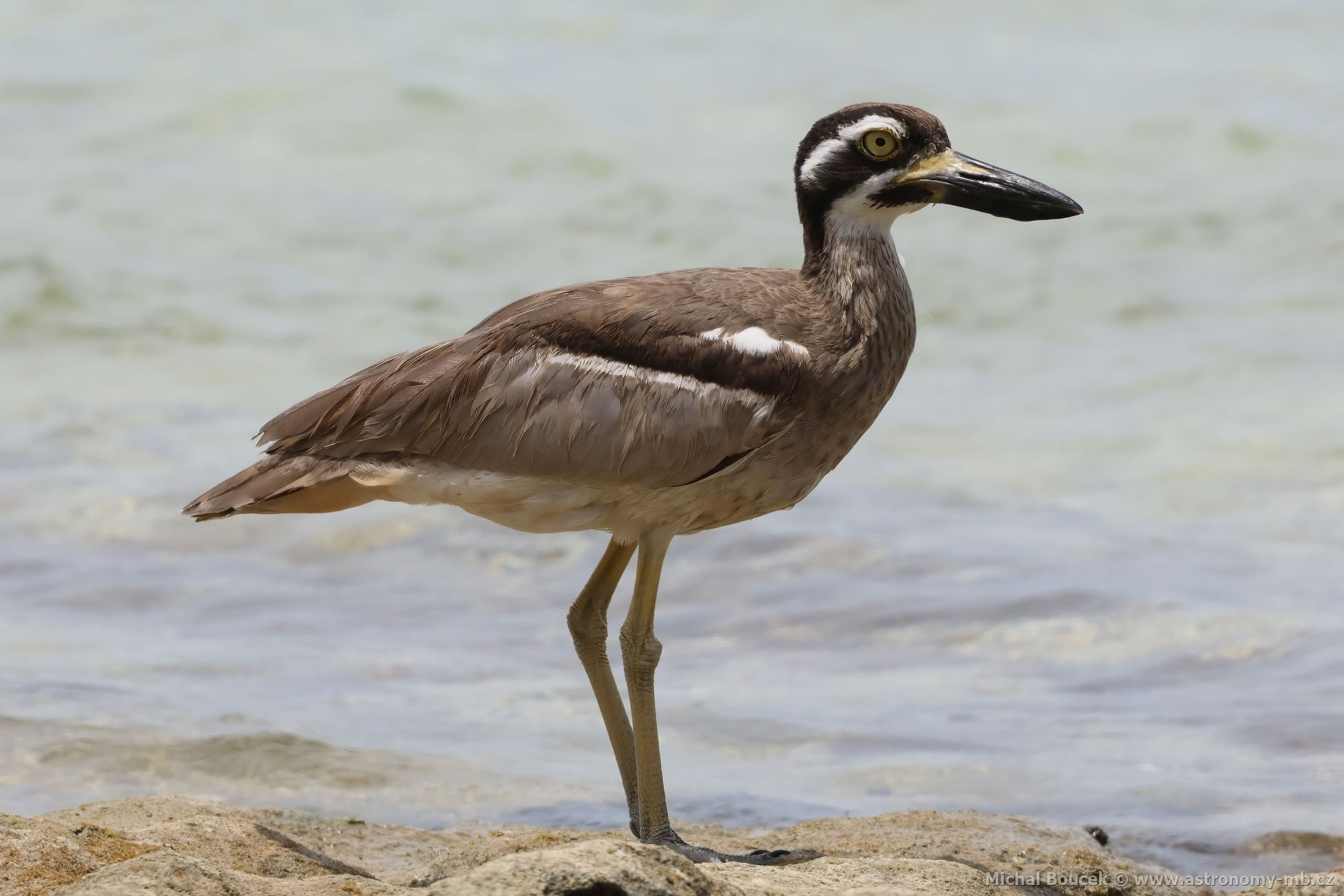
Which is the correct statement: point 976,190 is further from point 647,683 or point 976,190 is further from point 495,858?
point 495,858

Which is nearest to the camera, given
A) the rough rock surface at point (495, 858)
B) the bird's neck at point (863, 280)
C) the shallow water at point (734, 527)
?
the rough rock surface at point (495, 858)

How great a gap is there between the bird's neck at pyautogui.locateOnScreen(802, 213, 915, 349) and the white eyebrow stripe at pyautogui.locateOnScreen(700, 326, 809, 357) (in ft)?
0.81

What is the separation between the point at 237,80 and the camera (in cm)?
2111

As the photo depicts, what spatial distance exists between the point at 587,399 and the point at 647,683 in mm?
1164

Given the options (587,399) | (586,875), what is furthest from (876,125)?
(586,875)

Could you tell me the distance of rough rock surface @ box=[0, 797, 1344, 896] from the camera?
169 inches

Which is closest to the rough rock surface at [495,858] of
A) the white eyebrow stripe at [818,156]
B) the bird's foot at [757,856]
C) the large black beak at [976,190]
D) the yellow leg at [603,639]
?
the bird's foot at [757,856]

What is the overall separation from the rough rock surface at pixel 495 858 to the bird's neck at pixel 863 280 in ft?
6.01

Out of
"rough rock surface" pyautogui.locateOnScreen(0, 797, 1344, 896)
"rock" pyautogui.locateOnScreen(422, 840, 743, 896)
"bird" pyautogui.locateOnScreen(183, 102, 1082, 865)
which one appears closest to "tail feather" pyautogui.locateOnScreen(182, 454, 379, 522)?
"bird" pyautogui.locateOnScreen(183, 102, 1082, 865)

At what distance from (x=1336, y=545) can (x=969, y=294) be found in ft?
20.7

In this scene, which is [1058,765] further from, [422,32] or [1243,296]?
[422,32]

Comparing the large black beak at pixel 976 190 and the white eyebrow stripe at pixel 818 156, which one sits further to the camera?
the white eyebrow stripe at pixel 818 156

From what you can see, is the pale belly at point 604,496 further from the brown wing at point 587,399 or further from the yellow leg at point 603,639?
the yellow leg at point 603,639

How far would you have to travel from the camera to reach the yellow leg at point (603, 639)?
6949 millimetres
